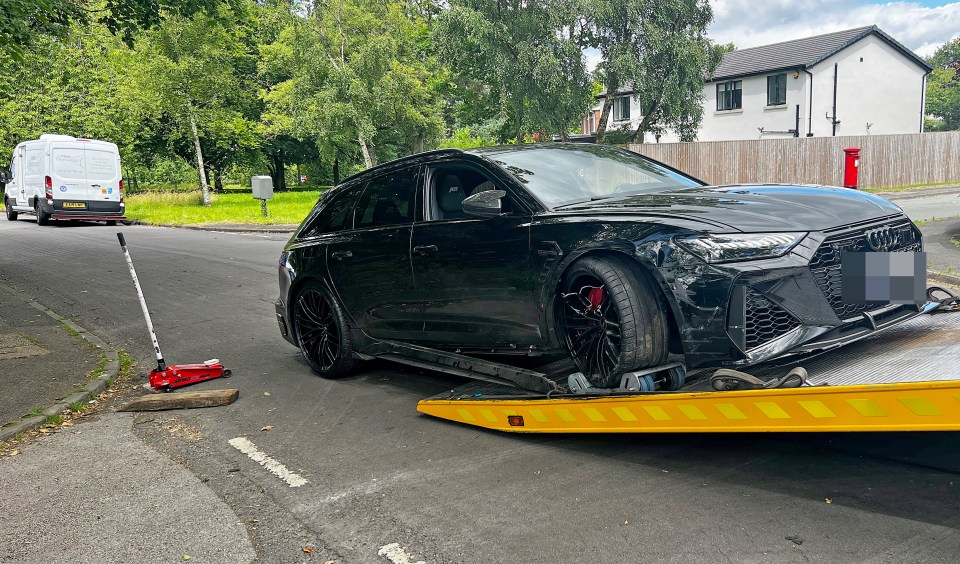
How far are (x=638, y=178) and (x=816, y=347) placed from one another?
6.37 ft

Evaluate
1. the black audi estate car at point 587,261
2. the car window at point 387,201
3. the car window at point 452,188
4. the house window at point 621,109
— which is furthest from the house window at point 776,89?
the car window at point 452,188

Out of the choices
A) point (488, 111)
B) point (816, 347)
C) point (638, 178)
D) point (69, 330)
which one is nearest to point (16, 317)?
point (69, 330)

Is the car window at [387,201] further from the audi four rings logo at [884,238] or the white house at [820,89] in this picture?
the white house at [820,89]

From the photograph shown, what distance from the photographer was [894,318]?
13.6 ft

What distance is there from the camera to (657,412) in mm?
3814

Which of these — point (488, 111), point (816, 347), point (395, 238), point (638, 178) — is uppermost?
point (488, 111)

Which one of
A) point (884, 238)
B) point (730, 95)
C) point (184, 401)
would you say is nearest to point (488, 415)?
point (884, 238)

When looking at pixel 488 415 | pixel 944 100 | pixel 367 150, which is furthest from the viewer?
pixel 944 100

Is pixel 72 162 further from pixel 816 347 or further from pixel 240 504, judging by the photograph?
pixel 816 347

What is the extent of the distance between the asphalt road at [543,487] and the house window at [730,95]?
1489 inches

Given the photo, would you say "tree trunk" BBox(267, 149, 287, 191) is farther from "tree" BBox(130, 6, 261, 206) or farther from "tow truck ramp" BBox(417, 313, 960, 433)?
"tow truck ramp" BBox(417, 313, 960, 433)

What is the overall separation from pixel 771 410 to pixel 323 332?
13.4ft

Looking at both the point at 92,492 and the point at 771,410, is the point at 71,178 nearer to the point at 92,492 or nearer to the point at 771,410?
the point at 92,492

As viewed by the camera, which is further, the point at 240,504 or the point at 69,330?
the point at 69,330
